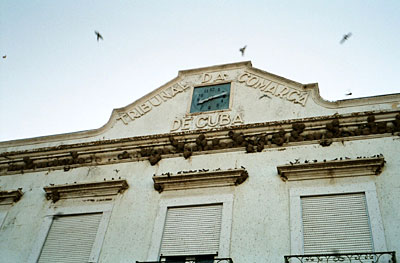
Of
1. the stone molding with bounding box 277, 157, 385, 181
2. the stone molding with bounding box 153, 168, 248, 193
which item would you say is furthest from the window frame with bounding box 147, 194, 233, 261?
the stone molding with bounding box 277, 157, 385, 181

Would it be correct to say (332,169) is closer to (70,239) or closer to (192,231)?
(192,231)

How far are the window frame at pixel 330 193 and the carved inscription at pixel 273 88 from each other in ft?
10.4

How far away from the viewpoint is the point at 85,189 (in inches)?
555

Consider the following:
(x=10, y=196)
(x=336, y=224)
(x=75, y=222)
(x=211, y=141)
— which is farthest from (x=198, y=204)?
(x=10, y=196)

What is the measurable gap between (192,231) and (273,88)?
5265 mm

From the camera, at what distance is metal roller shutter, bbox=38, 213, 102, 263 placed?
12.8 m

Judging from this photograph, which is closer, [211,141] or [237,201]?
[237,201]

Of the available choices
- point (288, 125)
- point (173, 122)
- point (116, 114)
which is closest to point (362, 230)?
point (288, 125)

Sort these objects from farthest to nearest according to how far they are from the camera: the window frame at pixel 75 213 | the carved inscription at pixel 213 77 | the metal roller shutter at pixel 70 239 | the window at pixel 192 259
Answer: the carved inscription at pixel 213 77
the metal roller shutter at pixel 70 239
the window frame at pixel 75 213
the window at pixel 192 259

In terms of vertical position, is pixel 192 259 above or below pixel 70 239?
below

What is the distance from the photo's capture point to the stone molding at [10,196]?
14691 mm

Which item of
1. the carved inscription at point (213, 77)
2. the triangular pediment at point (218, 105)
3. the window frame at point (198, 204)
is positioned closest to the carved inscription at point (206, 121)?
the triangular pediment at point (218, 105)

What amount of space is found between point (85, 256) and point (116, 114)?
5255 mm

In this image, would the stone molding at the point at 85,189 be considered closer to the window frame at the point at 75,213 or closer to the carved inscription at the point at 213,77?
the window frame at the point at 75,213
